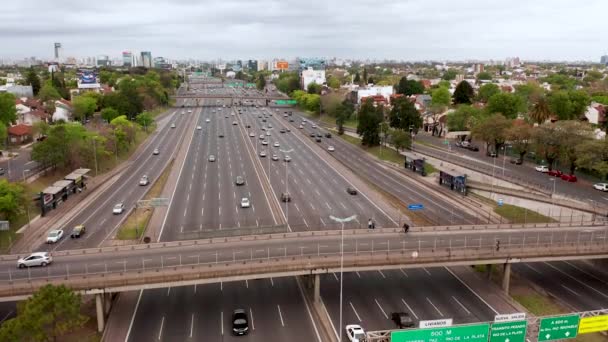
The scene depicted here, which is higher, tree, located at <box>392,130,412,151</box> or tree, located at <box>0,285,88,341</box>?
tree, located at <box>392,130,412,151</box>

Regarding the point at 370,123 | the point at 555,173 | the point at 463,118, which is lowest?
the point at 555,173

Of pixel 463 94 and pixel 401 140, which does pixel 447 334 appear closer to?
pixel 401 140

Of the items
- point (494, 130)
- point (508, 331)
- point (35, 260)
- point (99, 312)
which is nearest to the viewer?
point (508, 331)

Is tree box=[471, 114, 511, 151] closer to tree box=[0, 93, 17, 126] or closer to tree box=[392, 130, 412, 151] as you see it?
tree box=[392, 130, 412, 151]

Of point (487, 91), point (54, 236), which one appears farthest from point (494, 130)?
point (54, 236)

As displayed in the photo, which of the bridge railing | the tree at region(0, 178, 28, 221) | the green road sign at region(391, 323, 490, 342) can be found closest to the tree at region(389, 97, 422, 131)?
the bridge railing

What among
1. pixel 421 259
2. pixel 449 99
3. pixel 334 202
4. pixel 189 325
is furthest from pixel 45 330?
pixel 449 99
